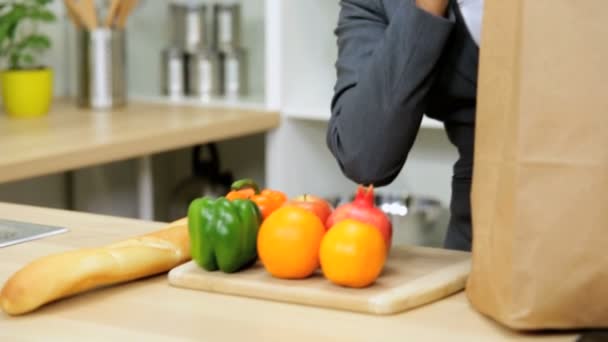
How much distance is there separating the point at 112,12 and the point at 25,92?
11.9 inches

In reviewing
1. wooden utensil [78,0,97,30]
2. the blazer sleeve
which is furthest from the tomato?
wooden utensil [78,0,97,30]

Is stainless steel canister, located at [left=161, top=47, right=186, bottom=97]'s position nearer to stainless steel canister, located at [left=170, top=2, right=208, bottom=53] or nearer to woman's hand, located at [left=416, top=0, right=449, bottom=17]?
stainless steel canister, located at [left=170, top=2, right=208, bottom=53]

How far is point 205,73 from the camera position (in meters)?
2.63

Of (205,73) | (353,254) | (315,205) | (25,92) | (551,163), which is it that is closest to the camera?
(551,163)

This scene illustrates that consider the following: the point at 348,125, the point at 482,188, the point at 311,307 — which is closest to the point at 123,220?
the point at 348,125

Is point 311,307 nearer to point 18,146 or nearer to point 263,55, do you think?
point 18,146

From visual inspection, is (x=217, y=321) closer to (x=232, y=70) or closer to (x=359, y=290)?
(x=359, y=290)

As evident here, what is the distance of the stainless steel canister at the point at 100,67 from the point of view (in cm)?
245

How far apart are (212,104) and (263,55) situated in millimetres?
333

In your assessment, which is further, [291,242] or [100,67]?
[100,67]

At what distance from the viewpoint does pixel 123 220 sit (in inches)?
49.6

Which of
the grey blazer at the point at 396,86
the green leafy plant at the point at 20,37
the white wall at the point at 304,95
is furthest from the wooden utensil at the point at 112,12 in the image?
the grey blazer at the point at 396,86

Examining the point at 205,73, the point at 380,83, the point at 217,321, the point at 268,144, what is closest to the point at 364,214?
the point at 217,321

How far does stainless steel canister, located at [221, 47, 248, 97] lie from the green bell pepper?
1.67m
